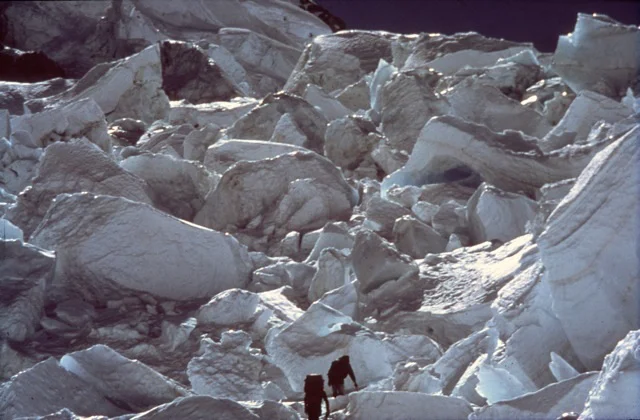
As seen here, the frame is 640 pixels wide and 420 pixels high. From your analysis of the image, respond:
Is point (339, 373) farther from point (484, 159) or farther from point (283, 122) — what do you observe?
point (283, 122)

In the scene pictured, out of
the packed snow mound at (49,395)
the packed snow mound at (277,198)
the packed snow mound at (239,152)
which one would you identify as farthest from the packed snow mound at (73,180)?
the packed snow mound at (49,395)

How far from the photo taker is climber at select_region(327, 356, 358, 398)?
2500 mm

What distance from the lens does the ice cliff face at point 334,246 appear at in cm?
251

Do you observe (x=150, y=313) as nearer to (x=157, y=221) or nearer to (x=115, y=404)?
(x=157, y=221)

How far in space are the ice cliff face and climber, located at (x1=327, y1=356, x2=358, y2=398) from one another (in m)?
0.09

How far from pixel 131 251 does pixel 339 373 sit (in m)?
1.29

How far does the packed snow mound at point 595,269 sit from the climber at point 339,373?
1.85 ft

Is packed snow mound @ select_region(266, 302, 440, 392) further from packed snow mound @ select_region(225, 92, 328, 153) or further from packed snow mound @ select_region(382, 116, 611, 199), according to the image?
packed snow mound @ select_region(225, 92, 328, 153)

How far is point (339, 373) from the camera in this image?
2523mm

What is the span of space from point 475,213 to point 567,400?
187 centimetres

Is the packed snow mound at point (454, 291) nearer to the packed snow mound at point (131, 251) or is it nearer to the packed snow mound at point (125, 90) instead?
the packed snow mound at point (131, 251)

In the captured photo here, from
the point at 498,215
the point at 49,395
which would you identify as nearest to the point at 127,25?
the point at 498,215

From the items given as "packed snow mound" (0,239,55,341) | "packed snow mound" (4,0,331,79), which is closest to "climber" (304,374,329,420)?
"packed snow mound" (0,239,55,341)

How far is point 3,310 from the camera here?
10.4 feet
